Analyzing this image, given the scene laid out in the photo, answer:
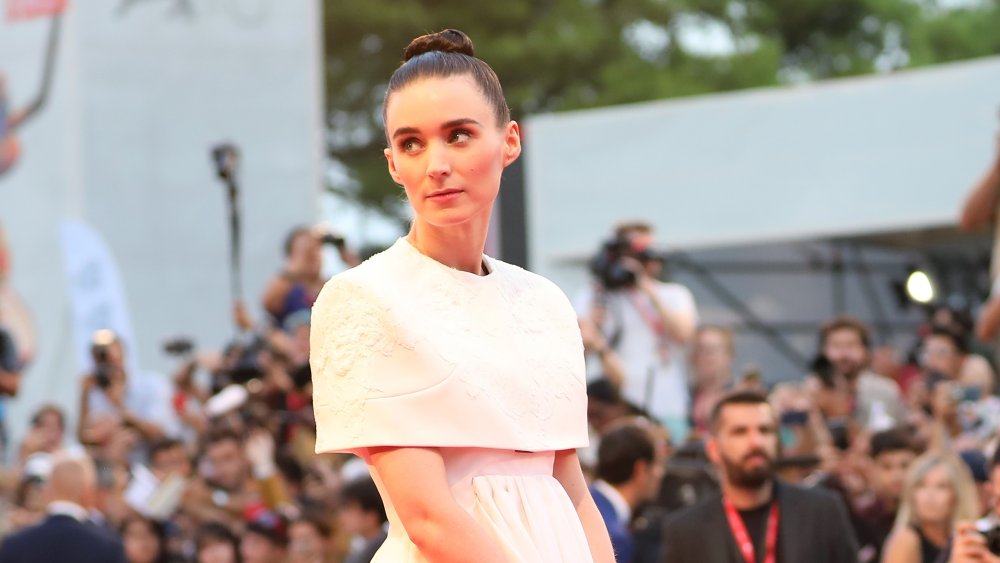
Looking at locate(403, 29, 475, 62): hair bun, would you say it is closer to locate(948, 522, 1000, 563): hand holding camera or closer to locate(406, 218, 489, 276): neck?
locate(406, 218, 489, 276): neck

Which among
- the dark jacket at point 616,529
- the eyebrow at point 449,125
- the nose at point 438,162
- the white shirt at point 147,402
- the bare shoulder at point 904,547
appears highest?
the white shirt at point 147,402

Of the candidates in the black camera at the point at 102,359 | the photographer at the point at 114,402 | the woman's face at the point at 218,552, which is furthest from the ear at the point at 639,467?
the black camera at the point at 102,359

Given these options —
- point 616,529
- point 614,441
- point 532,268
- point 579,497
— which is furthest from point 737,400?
point 532,268

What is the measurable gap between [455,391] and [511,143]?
1.53 ft

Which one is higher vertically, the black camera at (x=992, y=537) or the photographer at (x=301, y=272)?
the photographer at (x=301, y=272)

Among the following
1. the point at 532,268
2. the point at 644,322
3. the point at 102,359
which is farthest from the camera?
the point at 532,268

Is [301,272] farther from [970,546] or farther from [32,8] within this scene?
[32,8]

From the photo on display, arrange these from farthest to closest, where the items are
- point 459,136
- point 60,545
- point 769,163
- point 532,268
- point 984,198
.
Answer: point 532,268, point 769,163, point 60,545, point 984,198, point 459,136

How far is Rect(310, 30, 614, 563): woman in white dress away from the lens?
2955mm

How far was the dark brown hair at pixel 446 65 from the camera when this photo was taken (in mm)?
3035

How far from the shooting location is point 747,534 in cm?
661

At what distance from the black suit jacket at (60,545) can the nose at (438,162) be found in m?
6.06

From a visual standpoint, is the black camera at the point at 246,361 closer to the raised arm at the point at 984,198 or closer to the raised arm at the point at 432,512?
the raised arm at the point at 984,198

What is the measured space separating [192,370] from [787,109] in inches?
183
